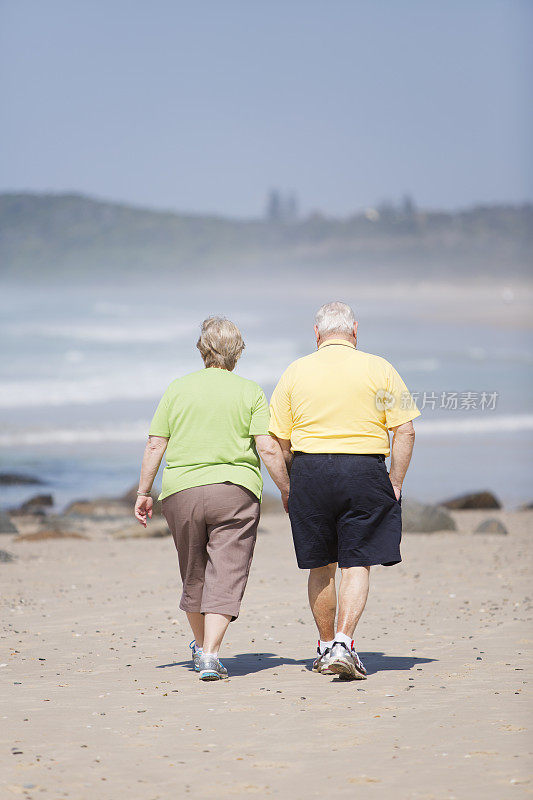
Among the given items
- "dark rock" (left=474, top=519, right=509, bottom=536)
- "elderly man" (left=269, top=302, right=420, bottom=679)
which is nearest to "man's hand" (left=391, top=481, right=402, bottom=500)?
"elderly man" (left=269, top=302, right=420, bottom=679)

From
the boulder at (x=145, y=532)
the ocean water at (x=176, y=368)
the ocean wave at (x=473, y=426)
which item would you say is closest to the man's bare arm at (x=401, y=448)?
the boulder at (x=145, y=532)

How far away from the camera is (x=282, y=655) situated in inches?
227

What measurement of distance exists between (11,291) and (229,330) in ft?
143

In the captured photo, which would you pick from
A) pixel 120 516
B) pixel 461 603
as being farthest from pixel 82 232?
pixel 461 603

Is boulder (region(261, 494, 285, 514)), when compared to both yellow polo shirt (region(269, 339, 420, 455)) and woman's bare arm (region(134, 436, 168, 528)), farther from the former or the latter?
yellow polo shirt (region(269, 339, 420, 455))

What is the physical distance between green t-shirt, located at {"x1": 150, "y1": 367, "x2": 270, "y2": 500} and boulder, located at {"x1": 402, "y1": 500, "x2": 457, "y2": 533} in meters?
7.44

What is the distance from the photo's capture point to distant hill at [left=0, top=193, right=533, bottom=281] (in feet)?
158

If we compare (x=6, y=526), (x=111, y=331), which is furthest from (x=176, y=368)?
(x=6, y=526)

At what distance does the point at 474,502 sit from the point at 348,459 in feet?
35.8

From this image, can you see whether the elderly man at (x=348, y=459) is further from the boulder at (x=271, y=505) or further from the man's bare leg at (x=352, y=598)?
the boulder at (x=271, y=505)

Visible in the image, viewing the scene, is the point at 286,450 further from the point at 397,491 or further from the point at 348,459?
the point at 397,491

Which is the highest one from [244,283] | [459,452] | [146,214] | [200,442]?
[146,214]

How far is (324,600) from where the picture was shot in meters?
5.16

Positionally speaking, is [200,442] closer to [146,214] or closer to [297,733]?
[297,733]
